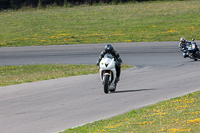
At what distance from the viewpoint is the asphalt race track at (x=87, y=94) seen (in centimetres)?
1020

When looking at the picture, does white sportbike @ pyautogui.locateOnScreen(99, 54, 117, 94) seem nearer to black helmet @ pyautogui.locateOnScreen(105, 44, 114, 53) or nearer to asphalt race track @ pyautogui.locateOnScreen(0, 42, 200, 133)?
black helmet @ pyautogui.locateOnScreen(105, 44, 114, 53)

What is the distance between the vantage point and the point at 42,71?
72.1 feet

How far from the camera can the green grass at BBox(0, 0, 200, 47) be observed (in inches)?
1478

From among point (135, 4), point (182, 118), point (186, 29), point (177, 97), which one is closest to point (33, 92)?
point (177, 97)

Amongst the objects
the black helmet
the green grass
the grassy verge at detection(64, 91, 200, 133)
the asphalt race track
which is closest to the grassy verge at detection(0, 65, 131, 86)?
the asphalt race track

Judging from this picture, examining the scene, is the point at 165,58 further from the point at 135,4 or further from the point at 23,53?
the point at 135,4

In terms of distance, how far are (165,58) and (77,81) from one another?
918cm

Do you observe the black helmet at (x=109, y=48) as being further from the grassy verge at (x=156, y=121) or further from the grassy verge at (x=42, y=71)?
the grassy verge at (x=42, y=71)

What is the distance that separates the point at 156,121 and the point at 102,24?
123 ft

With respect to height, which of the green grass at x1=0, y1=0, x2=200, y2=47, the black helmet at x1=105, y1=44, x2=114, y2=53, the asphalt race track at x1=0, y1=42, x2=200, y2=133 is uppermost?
the black helmet at x1=105, y1=44, x2=114, y2=53

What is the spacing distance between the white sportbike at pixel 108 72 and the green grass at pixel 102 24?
2101 centimetres

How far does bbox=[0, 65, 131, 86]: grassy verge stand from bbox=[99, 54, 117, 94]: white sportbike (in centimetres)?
476

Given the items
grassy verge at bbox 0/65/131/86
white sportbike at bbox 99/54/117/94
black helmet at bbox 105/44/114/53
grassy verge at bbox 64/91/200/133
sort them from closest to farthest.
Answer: grassy verge at bbox 64/91/200/133 < white sportbike at bbox 99/54/117/94 < black helmet at bbox 105/44/114/53 < grassy verge at bbox 0/65/131/86

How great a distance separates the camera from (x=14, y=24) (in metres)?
49.1
